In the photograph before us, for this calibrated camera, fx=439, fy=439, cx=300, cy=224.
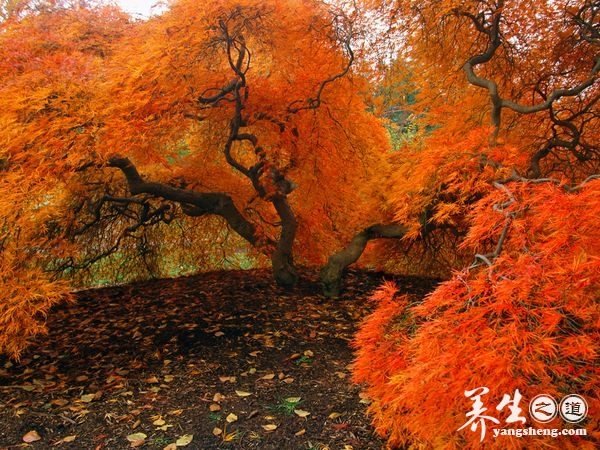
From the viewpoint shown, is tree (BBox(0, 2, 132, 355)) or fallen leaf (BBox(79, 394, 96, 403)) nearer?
tree (BBox(0, 2, 132, 355))

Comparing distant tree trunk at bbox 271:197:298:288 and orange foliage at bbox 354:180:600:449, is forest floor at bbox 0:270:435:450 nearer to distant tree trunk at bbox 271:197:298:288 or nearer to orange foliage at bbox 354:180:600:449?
distant tree trunk at bbox 271:197:298:288

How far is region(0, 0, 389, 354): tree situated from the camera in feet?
8.67

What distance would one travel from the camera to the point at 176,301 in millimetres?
4355

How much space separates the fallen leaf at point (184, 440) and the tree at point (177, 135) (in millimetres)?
983

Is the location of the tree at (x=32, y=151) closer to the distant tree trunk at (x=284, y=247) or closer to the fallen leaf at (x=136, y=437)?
the fallen leaf at (x=136, y=437)

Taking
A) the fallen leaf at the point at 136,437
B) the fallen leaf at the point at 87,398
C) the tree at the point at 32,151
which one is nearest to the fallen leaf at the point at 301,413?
the fallen leaf at the point at 136,437

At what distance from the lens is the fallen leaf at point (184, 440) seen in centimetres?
216

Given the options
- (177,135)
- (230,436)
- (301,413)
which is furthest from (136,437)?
(177,135)

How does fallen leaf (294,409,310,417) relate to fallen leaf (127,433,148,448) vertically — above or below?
above

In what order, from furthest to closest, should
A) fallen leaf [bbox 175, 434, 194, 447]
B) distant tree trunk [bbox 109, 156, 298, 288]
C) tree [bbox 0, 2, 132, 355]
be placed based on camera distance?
distant tree trunk [bbox 109, 156, 298, 288], tree [bbox 0, 2, 132, 355], fallen leaf [bbox 175, 434, 194, 447]

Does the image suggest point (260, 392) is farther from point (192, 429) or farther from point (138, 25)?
point (138, 25)

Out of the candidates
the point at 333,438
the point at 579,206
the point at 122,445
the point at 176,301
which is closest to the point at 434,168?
the point at 579,206

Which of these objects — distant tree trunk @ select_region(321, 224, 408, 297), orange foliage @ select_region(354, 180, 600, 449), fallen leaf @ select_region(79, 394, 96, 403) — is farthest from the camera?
distant tree trunk @ select_region(321, 224, 408, 297)

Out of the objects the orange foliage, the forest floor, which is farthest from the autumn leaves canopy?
the forest floor
